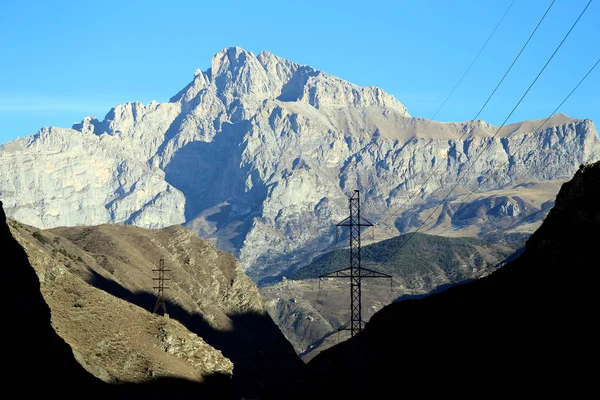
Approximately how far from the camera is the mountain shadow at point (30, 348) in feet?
243

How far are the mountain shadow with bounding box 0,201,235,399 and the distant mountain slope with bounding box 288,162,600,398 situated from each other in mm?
30821

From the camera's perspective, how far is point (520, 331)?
89.7 metres

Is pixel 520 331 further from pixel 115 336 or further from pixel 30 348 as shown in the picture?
pixel 115 336

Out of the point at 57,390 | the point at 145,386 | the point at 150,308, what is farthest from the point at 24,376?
the point at 150,308

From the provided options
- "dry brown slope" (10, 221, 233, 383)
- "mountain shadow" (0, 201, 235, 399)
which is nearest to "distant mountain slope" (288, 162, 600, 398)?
"dry brown slope" (10, 221, 233, 383)

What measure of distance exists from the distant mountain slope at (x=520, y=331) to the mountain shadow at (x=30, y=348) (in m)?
30.8

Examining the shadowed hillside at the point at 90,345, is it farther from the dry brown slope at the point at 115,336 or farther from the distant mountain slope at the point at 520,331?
the distant mountain slope at the point at 520,331

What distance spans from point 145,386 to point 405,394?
37.2 m

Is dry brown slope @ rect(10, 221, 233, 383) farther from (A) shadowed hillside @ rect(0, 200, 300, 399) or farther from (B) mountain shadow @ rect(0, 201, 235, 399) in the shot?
(B) mountain shadow @ rect(0, 201, 235, 399)

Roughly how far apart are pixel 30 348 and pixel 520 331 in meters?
50.1

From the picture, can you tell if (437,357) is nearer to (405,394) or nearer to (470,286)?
(405,394)

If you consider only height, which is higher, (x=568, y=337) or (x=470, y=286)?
(x=470, y=286)

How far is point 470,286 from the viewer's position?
125062mm

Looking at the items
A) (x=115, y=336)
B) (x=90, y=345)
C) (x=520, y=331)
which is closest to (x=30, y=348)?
(x=90, y=345)
